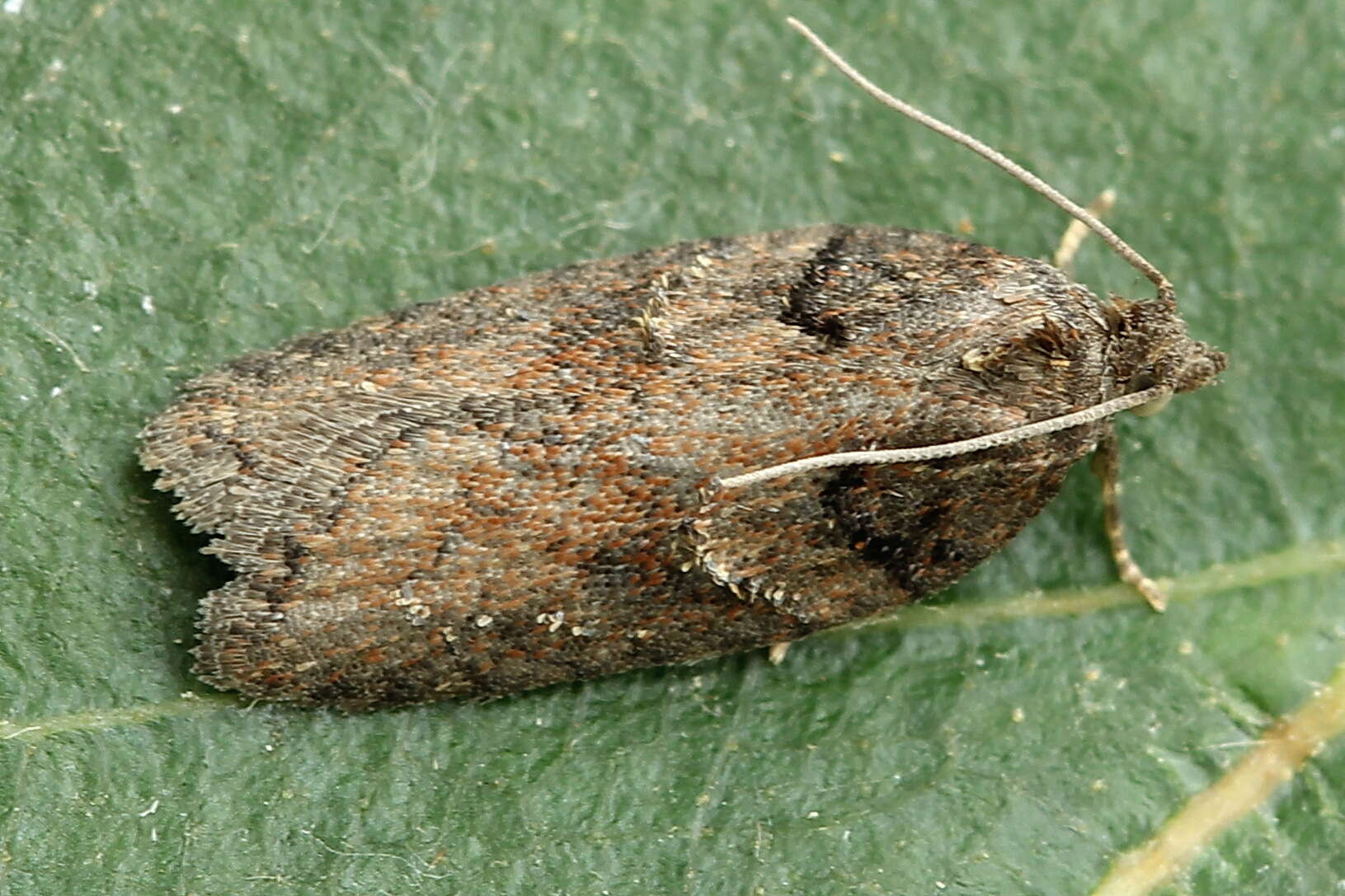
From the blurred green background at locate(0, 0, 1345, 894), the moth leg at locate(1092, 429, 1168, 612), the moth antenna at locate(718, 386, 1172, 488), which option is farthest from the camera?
the moth leg at locate(1092, 429, 1168, 612)

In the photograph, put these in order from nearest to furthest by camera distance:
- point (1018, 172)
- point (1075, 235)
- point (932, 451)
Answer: point (932, 451), point (1018, 172), point (1075, 235)

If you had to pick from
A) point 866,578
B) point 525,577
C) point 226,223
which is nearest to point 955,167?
point 866,578

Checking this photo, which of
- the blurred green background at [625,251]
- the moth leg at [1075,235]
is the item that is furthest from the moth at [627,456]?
the moth leg at [1075,235]

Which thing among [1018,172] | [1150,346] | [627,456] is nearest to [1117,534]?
[1150,346]

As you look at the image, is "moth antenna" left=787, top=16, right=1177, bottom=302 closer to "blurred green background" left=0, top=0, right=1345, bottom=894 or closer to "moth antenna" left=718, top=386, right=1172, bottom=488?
"blurred green background" left=0, top=0, right=1345, bottom=894

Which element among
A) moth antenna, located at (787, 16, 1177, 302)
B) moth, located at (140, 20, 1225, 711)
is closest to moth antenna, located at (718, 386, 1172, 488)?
moth, located at (140, 20, 1225, 711)

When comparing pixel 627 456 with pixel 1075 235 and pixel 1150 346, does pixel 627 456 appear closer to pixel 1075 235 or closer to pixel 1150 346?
pixel 1150 346
